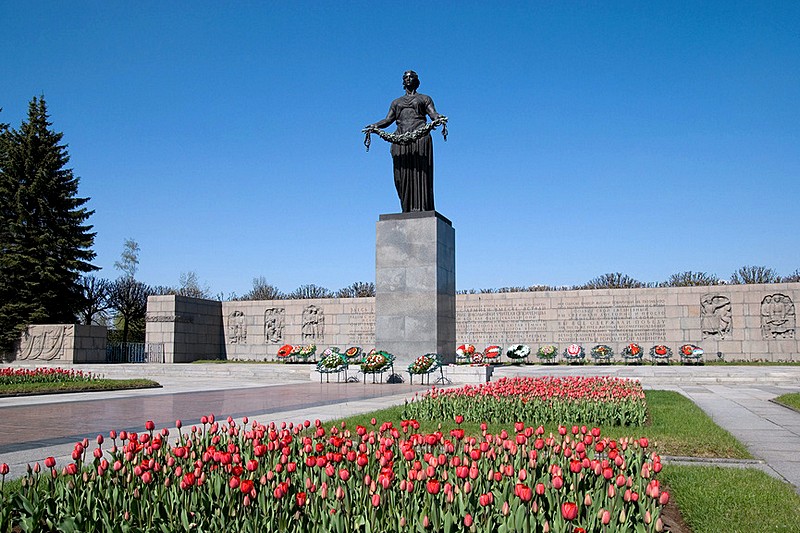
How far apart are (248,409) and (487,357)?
45.9 feet

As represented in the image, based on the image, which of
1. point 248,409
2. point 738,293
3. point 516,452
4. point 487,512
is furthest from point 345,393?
point 738,293

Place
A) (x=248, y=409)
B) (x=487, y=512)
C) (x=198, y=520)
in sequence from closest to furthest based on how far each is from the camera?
(x=487, y=512) → (x=198, y=520) → (x=248, y=409)

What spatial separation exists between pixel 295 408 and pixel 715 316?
1794cm

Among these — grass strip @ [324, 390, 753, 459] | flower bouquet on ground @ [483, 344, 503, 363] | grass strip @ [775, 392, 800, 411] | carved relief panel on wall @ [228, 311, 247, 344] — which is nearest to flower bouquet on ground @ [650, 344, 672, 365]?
flower bouquet on ground @ [483, 344, 503, 363]

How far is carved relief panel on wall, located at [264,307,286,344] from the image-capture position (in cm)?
2803

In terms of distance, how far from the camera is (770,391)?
1374 cm

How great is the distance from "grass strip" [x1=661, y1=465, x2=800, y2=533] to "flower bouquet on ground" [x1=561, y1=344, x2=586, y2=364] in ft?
59.2

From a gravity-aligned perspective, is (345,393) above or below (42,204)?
below

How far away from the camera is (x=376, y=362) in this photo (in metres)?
14.9

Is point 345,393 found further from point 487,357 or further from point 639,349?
point 639,349

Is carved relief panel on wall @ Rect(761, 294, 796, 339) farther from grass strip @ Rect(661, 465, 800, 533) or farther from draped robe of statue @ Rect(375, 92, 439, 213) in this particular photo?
grass strip @ Rect(661, 465, 800, 533)

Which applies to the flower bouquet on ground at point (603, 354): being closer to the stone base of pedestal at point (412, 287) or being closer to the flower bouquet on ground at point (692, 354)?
the flower bouquet on ground at point (692, 354)

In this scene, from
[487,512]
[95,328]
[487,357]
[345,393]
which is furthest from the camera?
[95,328]

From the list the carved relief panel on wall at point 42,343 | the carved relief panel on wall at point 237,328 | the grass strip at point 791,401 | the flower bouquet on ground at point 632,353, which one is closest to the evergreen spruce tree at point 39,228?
the carved relief panel on wall at point 42,343
